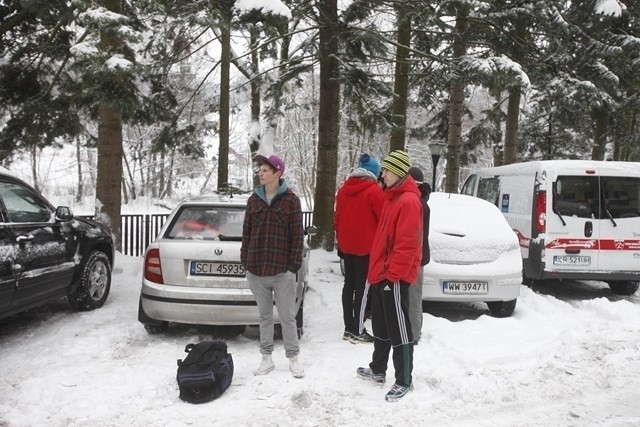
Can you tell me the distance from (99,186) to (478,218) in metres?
6.43

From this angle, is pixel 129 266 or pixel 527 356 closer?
pixel 527 356

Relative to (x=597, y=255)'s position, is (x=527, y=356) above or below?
below

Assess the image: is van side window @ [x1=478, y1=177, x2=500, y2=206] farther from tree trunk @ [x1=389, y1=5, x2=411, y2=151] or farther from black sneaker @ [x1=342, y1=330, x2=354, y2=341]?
black sneaker @ [x1=342, y1=330, x2=354, y2=341]

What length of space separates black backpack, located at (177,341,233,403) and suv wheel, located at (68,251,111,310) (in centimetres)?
272

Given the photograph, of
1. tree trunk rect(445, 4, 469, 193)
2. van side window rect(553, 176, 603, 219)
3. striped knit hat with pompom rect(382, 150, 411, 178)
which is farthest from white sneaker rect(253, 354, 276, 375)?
tree trunk rect(445, 4, 469, 193)

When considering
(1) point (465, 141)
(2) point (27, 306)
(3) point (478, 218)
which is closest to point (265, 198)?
(2) point (27, 306)

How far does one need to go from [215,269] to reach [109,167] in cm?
484

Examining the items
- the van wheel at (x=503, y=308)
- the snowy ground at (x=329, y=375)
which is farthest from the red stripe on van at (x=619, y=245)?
the van wheel at (x=503, y=308)

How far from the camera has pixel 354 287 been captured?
5586mm

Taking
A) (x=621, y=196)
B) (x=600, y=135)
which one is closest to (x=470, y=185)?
(x=621, y=196)

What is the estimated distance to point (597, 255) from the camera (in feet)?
25.4

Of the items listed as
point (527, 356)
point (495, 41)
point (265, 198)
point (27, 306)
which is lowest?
point (527, 356)

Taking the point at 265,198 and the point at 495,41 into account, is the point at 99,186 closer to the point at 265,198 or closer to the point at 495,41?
the point at 265,198

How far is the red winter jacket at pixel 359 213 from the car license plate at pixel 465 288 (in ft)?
4.73
